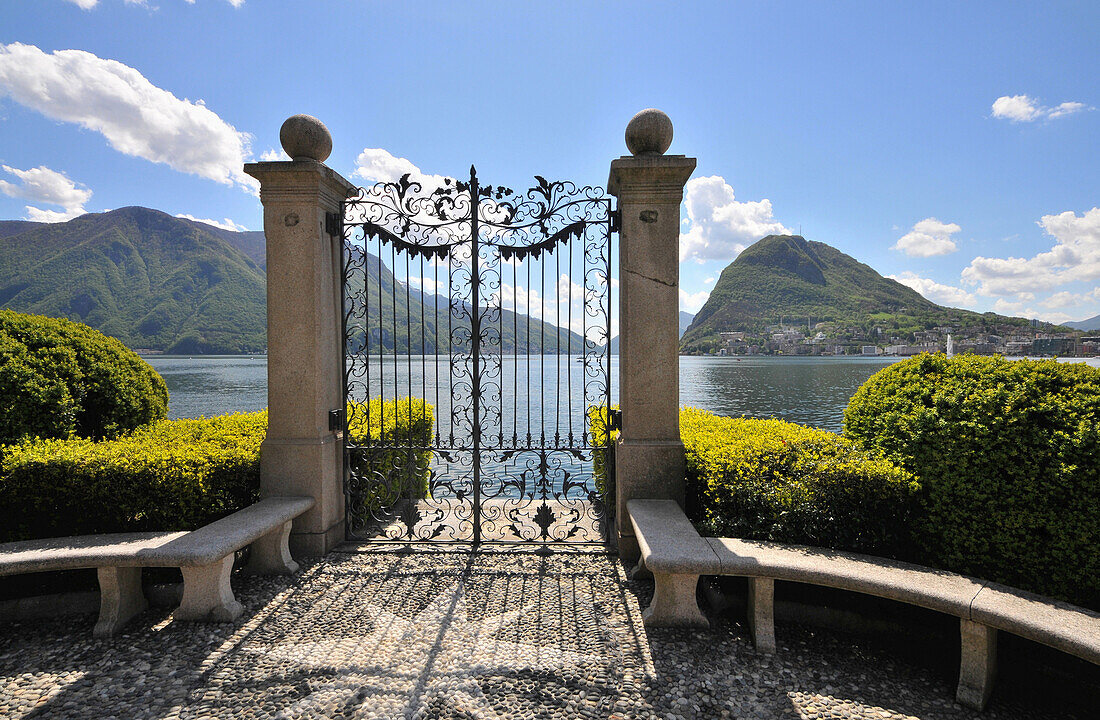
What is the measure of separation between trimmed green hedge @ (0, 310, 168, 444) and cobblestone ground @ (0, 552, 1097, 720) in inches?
82.8

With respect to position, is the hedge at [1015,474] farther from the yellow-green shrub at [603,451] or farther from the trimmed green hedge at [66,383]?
the trimmed green hedge at [66,383]

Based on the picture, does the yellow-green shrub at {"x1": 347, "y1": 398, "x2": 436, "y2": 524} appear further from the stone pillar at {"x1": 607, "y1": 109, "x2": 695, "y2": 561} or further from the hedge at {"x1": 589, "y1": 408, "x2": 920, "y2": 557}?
the hedge at {"x1": 589, "y1": 408, "x2": 920, "y2": 557}

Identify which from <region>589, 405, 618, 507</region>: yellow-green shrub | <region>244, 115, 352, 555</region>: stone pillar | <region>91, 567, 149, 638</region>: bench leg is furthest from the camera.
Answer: <region>589, 405, 618, 507</region>: yellow-green shrub

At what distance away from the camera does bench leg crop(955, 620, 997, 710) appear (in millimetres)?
3010

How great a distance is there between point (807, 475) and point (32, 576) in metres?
6.59

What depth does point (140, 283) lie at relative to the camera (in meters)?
118

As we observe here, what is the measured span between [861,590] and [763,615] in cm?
69

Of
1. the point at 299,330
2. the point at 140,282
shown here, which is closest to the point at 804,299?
the point at 299,330

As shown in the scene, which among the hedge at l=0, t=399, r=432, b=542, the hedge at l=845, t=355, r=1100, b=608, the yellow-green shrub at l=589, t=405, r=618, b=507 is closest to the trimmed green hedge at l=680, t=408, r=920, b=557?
the hedge at l=845, t=355, r=1100, b=608

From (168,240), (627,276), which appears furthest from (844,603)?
(168,240)

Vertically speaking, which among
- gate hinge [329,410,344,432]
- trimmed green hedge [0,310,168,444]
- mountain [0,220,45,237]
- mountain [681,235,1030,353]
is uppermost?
mountain [0,220,45,237]

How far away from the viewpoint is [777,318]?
324 feet

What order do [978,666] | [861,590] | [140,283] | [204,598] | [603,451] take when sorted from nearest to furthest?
[978,666] → [861,590] → [204,598] → [603,451] → [140,283]

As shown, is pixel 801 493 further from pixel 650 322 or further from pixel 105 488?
pixel 105 488
